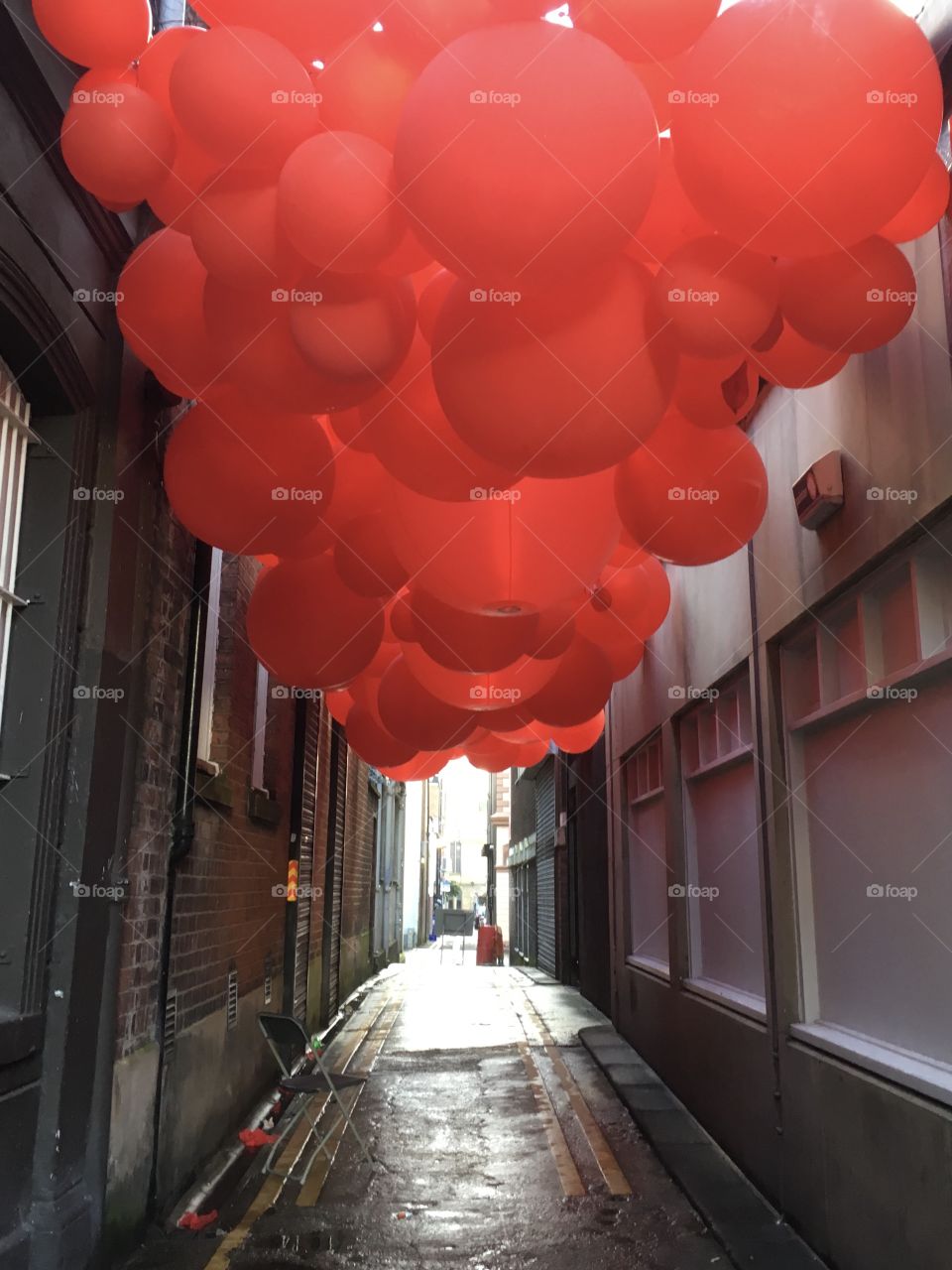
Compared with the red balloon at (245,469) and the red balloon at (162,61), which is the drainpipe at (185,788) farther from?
the red balloon at (162,61)

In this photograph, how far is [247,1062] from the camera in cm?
635

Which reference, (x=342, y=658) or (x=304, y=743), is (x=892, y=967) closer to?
(x=342, y=658)

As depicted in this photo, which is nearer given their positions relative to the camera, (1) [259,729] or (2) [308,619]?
(2) [308,619]

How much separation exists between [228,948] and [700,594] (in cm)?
390

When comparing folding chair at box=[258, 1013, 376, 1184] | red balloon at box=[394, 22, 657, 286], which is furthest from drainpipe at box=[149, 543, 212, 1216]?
red balloon at box=[394, 22, 657, 286]

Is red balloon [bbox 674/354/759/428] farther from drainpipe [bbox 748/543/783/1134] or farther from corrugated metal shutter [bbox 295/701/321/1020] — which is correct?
corrugated metal shutter [bbox 295/701/321/1020]

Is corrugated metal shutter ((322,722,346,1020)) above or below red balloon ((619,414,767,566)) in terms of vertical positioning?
below

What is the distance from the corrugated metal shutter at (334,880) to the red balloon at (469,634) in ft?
23.8

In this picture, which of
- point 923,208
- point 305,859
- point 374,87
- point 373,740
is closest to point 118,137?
point 374,87

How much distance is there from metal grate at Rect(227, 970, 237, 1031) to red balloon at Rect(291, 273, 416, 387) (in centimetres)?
458

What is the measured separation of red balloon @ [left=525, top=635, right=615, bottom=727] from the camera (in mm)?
4055

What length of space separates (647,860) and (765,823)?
163 inches

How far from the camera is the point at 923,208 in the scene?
267cm

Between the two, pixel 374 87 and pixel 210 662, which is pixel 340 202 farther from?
pixel 210 662
